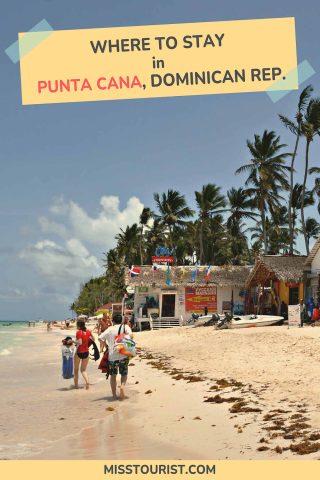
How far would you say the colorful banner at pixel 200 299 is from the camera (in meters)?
34.9

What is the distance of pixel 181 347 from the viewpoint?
67.9 ft

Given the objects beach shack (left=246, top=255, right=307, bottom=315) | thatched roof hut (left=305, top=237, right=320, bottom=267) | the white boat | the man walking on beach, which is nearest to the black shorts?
the man walking on beach

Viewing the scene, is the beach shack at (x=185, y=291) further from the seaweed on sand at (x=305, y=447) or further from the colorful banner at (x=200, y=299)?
the seaweed on sand at (x=305, y=447)

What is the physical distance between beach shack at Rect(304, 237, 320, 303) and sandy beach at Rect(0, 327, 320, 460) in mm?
11750

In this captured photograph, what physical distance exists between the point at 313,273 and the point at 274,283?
3.89 m

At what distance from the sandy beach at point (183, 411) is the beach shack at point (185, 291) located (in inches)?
742

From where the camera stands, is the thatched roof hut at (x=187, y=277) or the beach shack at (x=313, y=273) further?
the thatched roof hut at (x=187, y=277)

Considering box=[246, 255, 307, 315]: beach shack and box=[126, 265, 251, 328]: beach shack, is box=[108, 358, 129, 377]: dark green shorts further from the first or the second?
box=[126, 265, 251, 328]: beach shack

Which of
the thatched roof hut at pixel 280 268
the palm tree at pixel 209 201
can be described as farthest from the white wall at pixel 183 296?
the palm tree at pixel 209 201

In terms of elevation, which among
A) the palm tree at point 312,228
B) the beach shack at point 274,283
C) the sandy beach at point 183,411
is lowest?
the sandy beach at point 183,411

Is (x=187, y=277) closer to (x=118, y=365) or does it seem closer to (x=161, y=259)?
(x=161, y=259)

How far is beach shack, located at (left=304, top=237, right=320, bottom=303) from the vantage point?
26766 millimetres
